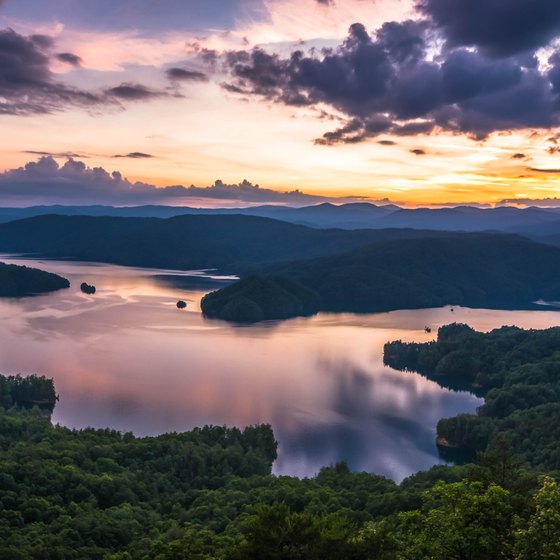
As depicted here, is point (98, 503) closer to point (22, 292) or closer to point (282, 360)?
point (282, 360)

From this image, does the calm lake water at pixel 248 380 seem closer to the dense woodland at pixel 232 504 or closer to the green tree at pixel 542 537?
the dense woodland at pixel 232 504

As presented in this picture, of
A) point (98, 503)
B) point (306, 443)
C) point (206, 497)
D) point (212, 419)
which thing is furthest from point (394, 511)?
point (212, 419)

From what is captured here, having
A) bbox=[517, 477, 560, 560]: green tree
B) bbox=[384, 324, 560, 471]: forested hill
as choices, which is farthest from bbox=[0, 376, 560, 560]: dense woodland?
bbox=[384, 324, 560, 471]: forested hill

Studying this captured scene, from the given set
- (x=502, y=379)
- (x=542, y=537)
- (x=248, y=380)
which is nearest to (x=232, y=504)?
(x=542, y=537)

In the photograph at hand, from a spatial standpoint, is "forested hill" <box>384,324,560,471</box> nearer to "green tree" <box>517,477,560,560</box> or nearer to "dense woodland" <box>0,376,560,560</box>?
"dense woodland" <box>0,376,560,560</box>

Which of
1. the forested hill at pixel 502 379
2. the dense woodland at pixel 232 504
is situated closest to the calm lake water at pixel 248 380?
the forested hill at pixel 502 379

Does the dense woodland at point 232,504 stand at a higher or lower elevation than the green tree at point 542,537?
lower

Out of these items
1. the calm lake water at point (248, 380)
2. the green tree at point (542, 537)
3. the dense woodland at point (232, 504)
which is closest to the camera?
the green tree at point (542, 537)
